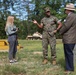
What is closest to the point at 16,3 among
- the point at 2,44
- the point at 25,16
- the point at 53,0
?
the point at 25,16

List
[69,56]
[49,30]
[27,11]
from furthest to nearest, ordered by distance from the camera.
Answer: [27,11]
[49,30]
[69,56]

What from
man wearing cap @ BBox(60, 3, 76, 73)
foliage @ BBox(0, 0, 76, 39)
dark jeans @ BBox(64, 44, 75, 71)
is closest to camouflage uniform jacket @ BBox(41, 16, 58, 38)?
man wearing cap @ BBox(60, 3, 76, 73)

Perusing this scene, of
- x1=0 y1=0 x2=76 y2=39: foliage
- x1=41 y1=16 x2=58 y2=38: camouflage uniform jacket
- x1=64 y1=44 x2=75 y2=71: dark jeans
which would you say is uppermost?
x1=41 y1=16 x2=58 y2=38: camouflage uniform jacket

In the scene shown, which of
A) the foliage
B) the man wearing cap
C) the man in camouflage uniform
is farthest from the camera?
the foliage

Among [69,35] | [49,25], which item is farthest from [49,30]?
[69,35]

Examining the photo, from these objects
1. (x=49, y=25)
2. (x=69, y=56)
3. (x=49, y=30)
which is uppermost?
(x=49, y=25)

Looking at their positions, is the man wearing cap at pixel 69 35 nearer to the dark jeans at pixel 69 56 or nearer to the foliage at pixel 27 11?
the dark jeans at pixel 69 56

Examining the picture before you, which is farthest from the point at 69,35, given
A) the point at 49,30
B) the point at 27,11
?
the point at 27,11

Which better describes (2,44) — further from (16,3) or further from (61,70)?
(16,3)

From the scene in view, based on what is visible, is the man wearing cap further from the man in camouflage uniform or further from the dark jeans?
Answer: the man in camouflage uniform

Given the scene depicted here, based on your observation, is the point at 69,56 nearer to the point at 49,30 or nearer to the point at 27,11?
the point at 49,30

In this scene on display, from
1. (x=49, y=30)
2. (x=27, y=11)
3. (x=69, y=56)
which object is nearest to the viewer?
(x=69, y=56)

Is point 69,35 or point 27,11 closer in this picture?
point 69,35

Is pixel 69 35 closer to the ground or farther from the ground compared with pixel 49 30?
farther from the ground
